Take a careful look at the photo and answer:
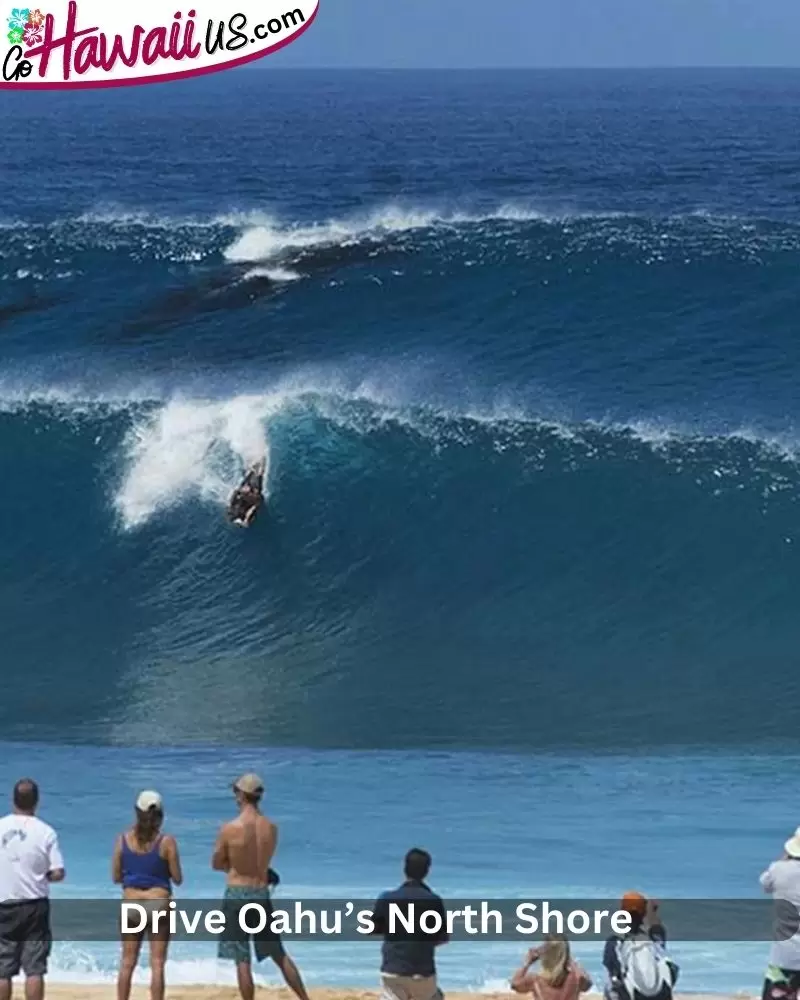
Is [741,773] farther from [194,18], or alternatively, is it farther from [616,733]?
[194,18]

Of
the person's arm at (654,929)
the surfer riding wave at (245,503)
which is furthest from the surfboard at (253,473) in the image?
the person's arm at (654,929)

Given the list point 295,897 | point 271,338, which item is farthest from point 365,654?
point 271,338

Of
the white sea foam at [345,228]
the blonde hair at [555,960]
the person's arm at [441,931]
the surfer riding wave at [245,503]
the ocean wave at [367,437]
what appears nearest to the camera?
the blonde hair at [555,960]

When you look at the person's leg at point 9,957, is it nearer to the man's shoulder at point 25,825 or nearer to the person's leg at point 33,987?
the person's leg at point 33,987

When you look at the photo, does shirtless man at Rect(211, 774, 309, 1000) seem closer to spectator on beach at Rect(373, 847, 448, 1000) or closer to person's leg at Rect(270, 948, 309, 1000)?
person's leg at Rect(270, 948, 309, 1000)

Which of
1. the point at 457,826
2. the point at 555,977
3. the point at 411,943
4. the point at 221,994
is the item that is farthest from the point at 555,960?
the point at 457,826

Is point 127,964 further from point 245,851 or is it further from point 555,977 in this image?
point 555,977

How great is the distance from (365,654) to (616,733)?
2.47m

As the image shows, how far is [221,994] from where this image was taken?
10445 millimetres

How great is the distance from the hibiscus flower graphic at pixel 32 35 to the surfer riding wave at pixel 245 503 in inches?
274

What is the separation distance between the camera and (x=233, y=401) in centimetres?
2019

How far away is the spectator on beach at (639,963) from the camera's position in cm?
824

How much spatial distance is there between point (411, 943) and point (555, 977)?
63 cm

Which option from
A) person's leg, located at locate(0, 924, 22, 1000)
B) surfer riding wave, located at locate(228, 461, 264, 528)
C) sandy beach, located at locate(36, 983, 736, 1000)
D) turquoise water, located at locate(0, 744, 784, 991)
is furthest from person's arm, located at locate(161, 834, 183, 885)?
surfer riding wave, located at locate(228, 461, 264, 528)
